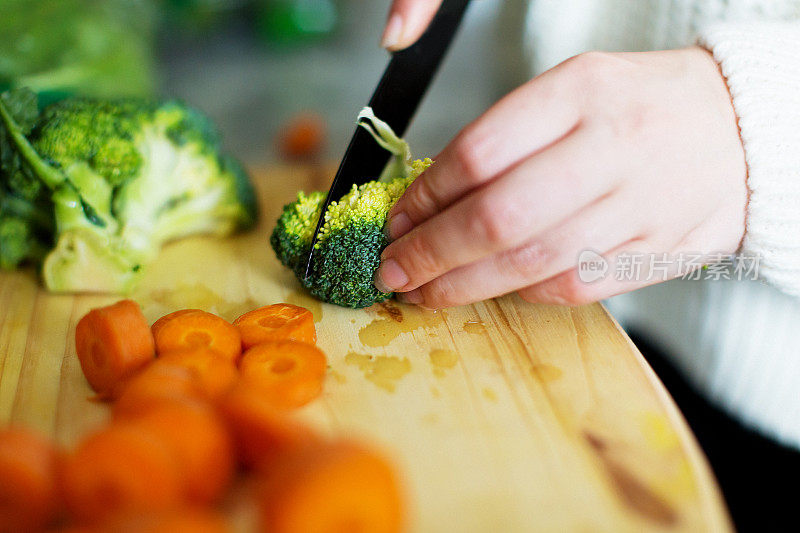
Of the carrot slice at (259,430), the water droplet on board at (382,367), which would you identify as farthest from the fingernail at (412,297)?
the carrot slice at (259,430)

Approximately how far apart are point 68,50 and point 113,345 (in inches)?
49.0

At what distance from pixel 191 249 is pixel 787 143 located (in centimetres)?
117

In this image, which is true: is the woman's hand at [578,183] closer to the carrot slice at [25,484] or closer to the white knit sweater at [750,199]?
the white knit sweater at [750,199]

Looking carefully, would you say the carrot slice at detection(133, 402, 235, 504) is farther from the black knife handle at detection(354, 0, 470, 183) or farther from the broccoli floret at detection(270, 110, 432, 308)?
the black knife handle at detection(354, 0, 470, 183)

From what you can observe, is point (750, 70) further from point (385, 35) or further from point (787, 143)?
point (385, 35)

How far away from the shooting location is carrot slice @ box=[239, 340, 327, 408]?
90cm

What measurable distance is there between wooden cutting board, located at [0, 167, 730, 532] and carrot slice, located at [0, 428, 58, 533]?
0.17 m

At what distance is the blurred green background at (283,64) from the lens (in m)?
2.94

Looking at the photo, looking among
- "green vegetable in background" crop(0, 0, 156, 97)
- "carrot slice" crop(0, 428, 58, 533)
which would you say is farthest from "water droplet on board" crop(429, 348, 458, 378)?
"green vegetable in background" crop(0, 0, 156, 97)

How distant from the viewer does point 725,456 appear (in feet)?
4.40

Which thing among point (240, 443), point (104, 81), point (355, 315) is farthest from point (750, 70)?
point (104, 81)

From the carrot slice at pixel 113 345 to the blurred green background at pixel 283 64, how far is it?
1.35 m

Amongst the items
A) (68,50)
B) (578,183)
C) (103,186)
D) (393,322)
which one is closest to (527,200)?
(578,183)

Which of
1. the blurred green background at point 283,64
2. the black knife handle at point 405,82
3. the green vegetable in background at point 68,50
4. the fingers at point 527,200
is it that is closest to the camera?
the fingers at point 527,200
